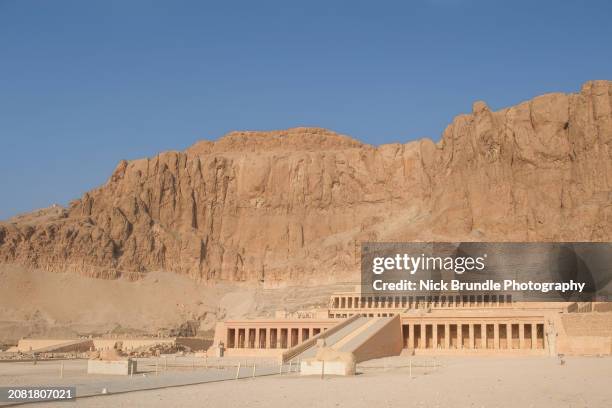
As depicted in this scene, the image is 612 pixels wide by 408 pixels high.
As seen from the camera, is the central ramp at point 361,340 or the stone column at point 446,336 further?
the stone column at point 446,336

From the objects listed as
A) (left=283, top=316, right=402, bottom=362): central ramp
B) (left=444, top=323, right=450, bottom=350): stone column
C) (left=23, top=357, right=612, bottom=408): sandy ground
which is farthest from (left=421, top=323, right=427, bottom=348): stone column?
(left=23, top=357, right=612, bottom=408): sandy ground

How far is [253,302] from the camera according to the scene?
4894 inches

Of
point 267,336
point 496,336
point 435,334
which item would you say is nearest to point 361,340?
point 435,334

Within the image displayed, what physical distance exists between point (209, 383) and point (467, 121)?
102m

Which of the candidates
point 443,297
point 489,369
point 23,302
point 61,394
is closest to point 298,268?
point 23,302

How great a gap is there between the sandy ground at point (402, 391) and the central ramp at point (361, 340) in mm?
12456

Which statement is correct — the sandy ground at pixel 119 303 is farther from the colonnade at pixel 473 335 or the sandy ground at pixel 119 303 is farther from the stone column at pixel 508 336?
the stone column at pixel 508 336

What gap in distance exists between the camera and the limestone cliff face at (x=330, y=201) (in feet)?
374

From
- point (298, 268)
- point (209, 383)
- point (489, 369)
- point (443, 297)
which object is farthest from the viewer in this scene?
point (298, 268)

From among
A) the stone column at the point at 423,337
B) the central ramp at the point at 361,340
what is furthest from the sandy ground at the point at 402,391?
the stone column at the point at 423,337

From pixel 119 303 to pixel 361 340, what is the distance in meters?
80.4

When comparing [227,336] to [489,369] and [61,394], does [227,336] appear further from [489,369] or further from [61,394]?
[61,394]

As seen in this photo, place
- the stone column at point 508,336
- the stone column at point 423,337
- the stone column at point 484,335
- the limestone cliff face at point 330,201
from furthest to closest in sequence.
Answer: the limestone cliff face at point 330,201
the stone column at point 423,337
the stone column at point 484,335
the stone column at point 508,336

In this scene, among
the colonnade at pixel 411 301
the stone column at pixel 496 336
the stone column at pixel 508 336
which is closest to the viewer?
the stone column at pixel 508 336
